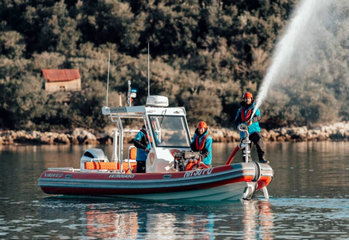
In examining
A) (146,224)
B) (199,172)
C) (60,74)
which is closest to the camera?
(146,224)

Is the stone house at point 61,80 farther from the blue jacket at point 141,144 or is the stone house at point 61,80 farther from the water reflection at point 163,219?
the water reflection at point 163,219

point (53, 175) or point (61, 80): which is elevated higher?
point (61, 80)

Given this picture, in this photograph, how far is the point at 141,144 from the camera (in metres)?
21.1

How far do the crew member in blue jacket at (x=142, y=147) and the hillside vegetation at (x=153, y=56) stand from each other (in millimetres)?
40170

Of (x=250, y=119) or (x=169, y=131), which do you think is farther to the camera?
(x=169, y=131)

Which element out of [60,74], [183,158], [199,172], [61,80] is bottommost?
[199,172]

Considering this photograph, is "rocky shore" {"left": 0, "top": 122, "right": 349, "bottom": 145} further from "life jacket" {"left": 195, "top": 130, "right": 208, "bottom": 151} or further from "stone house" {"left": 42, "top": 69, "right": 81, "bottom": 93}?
"life jacket" {"left": 195, "top": 130, "right": 208, "bottom": 151}

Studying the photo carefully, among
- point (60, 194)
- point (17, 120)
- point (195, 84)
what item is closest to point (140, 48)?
point (195, 84)

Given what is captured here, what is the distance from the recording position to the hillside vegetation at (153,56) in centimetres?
6350

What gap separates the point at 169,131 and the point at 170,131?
0.03 m

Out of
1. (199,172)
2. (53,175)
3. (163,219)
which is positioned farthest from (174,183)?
(53,175)

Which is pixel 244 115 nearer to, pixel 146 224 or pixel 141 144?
pixel 141 144

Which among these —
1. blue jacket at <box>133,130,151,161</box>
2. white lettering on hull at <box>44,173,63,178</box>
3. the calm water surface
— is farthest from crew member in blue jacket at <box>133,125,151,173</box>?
white lettering on hull at <box>44,173,63,178</box>

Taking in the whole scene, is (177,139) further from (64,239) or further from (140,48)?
(140,48)
